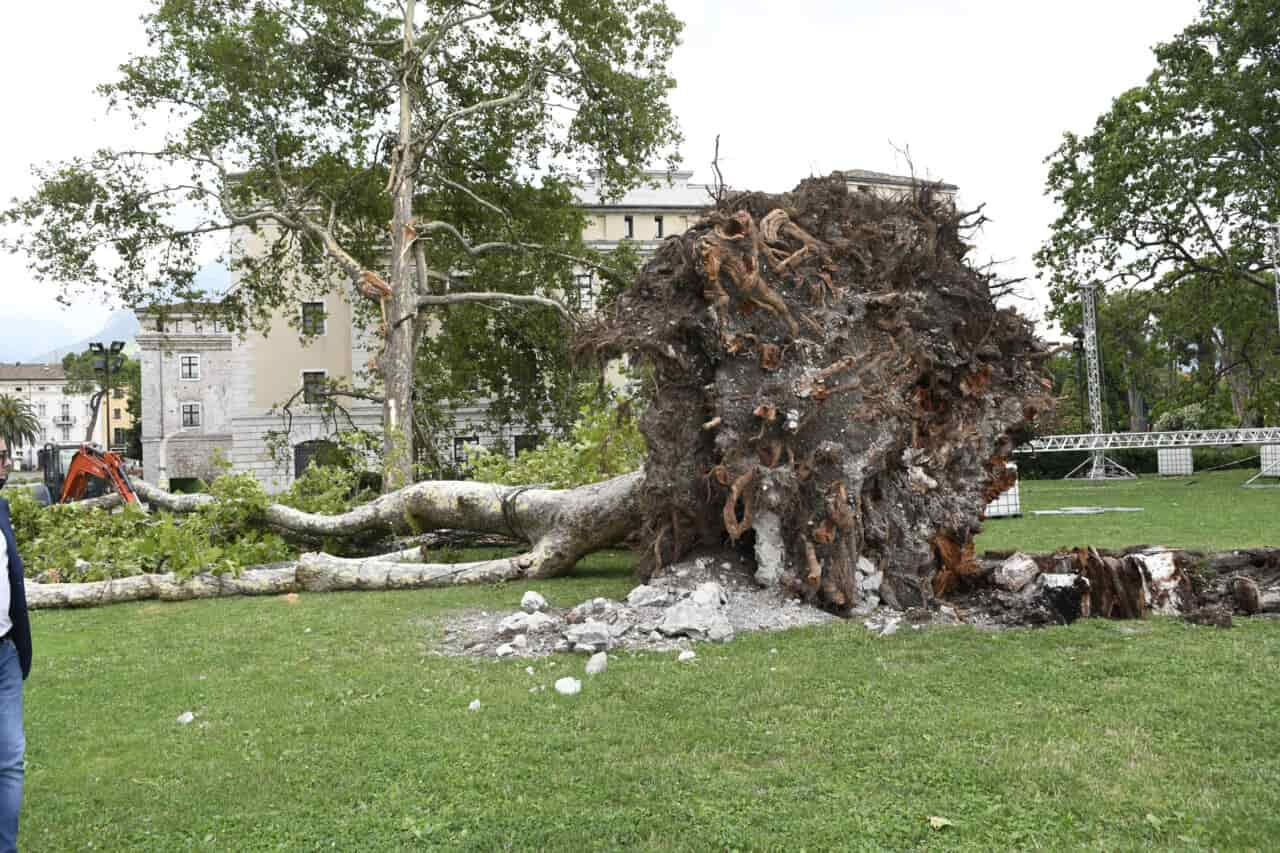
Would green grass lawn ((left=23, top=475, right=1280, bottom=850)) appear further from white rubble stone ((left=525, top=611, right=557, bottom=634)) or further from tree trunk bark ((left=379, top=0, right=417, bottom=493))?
tree trunk bark ((left=379, top=0, right=417, bottom=493))

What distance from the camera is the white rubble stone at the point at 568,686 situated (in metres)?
5.48

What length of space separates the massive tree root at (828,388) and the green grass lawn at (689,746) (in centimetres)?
121

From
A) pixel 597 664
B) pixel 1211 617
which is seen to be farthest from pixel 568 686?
pixel 1211 617

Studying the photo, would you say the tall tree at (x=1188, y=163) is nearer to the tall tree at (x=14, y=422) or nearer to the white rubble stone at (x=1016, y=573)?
the white rubble stone at (x=1016, y=573)

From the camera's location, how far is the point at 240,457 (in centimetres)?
4306

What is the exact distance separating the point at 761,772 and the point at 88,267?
74.9 ft

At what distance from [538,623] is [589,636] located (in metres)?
0.67

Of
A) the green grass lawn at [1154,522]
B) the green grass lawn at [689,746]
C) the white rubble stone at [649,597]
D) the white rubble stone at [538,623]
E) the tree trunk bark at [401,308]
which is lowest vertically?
the green grass lawn at [1154,522]

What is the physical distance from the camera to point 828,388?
768 centimetres

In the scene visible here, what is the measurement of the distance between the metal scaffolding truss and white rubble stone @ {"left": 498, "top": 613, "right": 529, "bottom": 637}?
1903 cm

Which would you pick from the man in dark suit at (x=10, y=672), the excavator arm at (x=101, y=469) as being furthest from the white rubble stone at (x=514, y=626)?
the excavator arm at (x=101, y=469)

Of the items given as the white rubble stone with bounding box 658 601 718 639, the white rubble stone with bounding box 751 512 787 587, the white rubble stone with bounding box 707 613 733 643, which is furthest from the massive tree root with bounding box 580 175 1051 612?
the white rubble stone with bounding box 707 613 733 643

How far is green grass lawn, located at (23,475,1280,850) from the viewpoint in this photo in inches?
140

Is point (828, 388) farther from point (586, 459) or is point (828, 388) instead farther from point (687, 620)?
point (586, 459)
